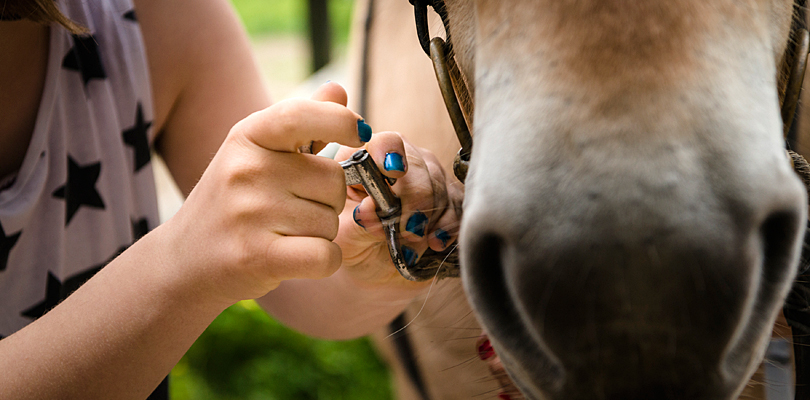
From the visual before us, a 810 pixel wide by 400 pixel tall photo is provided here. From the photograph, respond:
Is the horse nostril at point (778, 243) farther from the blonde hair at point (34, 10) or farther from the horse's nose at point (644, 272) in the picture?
the blonde hair at point (34, 10)

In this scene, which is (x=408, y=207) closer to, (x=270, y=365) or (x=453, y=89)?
(x=453, y=89)

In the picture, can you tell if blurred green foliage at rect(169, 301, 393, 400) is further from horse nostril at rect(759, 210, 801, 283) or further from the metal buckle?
horse nostril at rect(759, 210, 801, 283)

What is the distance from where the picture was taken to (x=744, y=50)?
0.37 meters

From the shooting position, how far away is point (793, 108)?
45cm

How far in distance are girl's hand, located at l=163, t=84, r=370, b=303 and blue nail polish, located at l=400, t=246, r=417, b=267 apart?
69 mm

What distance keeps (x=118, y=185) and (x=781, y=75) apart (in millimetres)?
775

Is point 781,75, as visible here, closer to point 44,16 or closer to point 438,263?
point 438,263

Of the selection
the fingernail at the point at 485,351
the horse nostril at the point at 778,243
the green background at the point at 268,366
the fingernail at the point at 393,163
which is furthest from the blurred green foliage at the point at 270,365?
the horse nostril at the point at 778,243

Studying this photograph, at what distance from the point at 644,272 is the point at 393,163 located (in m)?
0.22

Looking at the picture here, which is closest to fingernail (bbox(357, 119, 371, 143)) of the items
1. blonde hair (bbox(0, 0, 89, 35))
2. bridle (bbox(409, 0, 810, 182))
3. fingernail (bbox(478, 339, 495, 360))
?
bridle (bbox(409, 0, 810, 182))

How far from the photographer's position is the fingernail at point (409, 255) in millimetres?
491

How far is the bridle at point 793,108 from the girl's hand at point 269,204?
0.12 m

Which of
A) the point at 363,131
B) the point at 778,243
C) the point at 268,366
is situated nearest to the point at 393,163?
the point at 363,131

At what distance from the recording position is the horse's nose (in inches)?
12.2
